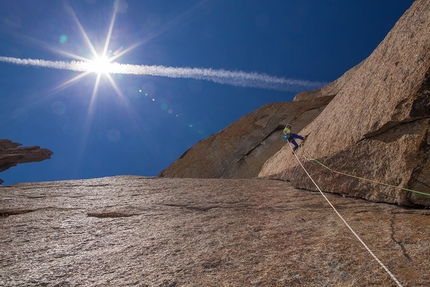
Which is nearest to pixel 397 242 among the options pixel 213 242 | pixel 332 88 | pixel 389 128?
pixel 213 242

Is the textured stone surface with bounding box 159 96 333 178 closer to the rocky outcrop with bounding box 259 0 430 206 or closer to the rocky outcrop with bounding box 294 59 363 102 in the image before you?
the rocky outcrop with bounding box 294 59 363 102

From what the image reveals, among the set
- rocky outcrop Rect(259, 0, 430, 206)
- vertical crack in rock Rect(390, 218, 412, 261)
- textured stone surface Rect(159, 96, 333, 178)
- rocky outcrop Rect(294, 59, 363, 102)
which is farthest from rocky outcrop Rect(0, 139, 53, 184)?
vertical crack in rock Rect(390, 218, 412, 261)

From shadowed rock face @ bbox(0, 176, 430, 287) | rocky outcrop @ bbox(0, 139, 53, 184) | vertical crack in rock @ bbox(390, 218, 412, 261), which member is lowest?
vertical crack in rock @ bbox(390, 218, 412, 261)

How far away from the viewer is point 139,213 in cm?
639

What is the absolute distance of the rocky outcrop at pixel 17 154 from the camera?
27.5 metres

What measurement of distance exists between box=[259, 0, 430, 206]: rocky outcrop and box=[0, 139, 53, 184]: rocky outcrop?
30.8 metres

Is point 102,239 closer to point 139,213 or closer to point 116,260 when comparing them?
point 116,260

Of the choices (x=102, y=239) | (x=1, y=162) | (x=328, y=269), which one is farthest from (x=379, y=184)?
(x=1, y=162)

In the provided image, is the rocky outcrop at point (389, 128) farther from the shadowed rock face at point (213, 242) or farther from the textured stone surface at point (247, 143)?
the textured stone surface at point (247, 143)

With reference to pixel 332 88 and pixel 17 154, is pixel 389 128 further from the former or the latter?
pixel 17 154

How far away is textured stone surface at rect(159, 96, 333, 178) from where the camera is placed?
19.2 metres

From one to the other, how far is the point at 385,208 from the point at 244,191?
3.64 meters

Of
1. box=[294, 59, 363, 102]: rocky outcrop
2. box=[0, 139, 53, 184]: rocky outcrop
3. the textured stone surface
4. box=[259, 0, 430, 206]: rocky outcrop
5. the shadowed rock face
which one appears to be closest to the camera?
the shadowed rock face

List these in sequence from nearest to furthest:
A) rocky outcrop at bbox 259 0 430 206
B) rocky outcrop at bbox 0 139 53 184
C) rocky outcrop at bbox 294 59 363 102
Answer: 1. rocky outcrop at bbox 259 0 430 206
2. rocky outcrop at bbox 294 59 363 102
3. rocky outcrop at bbox 0 139 53 184
